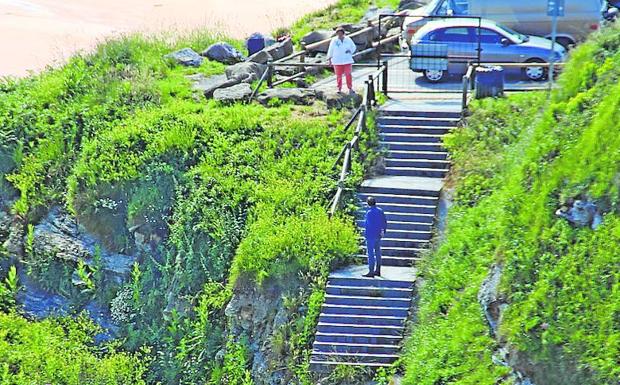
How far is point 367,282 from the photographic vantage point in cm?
1947

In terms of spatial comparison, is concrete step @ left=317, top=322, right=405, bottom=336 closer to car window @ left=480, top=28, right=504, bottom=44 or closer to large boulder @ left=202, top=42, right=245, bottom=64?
car window @ left=480, top=28, right=504, bottom=44

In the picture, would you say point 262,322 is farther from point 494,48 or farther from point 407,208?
point 494,48

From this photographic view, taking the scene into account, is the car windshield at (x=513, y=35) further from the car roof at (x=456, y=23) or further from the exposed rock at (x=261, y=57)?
the exposed rock at (x=261, y=57)

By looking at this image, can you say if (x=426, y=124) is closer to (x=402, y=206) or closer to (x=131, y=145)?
(x=402, y=206)

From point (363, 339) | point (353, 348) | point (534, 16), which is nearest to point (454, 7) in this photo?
point (534, 16)

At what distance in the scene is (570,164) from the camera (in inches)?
669

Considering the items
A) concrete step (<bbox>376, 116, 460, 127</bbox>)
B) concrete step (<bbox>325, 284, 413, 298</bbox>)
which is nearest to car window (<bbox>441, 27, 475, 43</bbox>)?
concrete step (<bbox>376, 116, 460, 127</bbox>)

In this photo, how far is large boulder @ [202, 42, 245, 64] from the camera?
95.3 ft

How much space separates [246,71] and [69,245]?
19.5 ft

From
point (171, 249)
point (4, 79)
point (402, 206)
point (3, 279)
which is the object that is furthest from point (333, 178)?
point (4, 79)

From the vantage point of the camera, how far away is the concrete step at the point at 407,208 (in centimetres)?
2097

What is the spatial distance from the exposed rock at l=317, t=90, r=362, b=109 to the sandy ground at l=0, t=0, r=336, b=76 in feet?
30.0

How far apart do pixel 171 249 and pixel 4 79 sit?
8671 millimetres

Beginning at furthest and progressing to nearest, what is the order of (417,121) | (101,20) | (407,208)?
(101,20), (417,121), (407,208)
